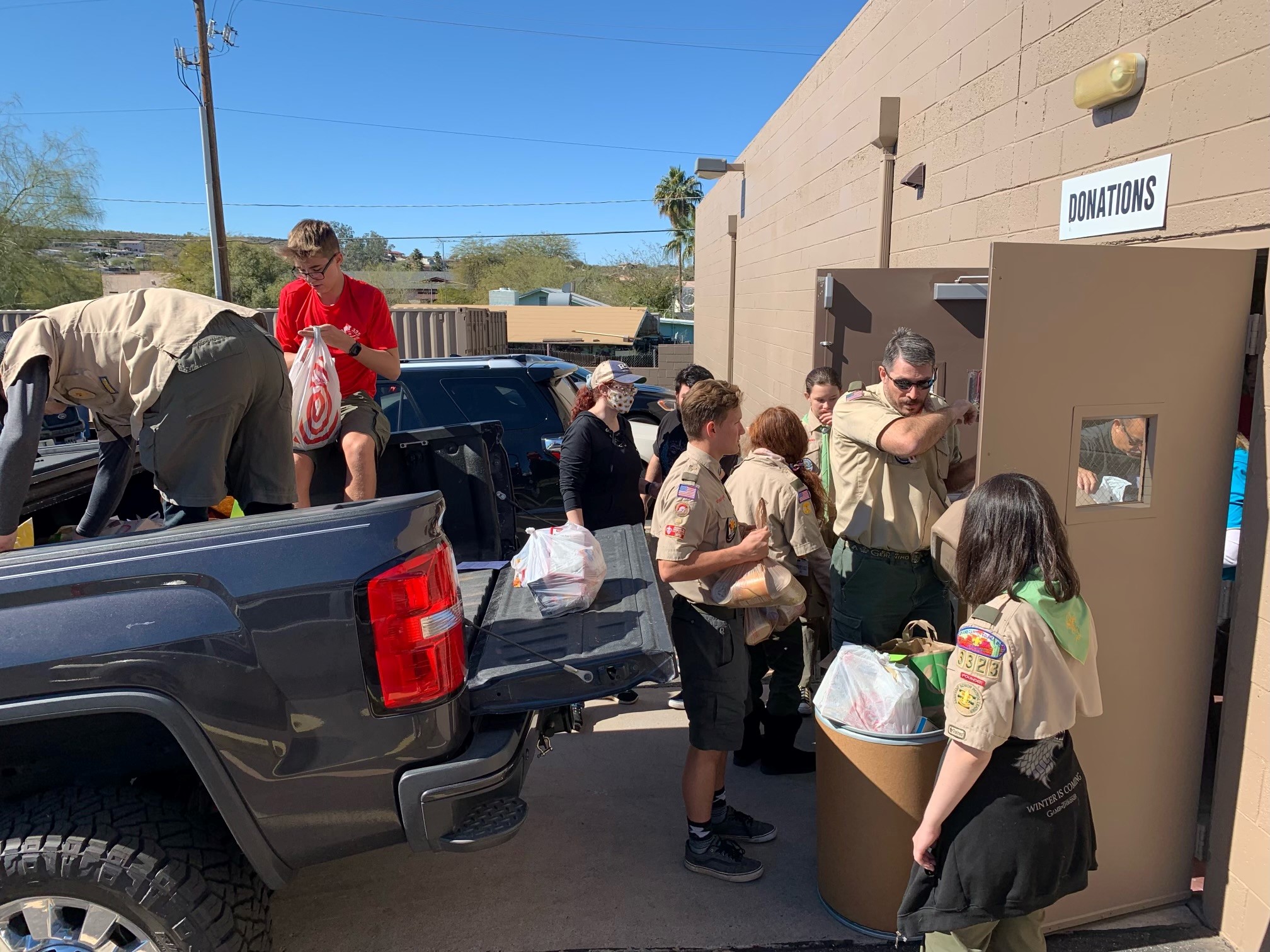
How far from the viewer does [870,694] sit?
2.72m

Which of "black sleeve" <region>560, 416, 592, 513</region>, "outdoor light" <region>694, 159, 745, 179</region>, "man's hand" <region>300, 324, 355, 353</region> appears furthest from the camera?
"outdoor light" <region>694, 159, 745, 179</region>

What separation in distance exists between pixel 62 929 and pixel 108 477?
1.67 metres

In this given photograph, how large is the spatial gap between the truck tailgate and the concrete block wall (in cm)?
228

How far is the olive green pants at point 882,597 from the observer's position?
3490 mm

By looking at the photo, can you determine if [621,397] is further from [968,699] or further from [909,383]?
[968,699]

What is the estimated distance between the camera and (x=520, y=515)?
20.4 ft

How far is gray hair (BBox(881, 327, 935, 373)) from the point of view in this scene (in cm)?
333

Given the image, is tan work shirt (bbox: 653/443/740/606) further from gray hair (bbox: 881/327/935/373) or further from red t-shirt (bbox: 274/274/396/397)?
red t-shirt (bbox: 274/274/396/397)

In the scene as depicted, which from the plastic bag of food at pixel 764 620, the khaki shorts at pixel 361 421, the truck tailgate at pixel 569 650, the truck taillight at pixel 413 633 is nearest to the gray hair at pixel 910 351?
the plastic bag of food at pixel 764 620

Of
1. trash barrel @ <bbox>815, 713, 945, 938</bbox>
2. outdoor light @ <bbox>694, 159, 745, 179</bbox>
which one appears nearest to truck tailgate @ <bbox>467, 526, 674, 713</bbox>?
trash barrel @ <bbox>815, 713, 945, 938</bbox>

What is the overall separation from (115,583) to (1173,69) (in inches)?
150

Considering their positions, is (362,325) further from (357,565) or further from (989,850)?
(989,850)

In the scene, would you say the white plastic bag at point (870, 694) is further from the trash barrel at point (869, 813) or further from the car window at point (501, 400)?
the car window at point (501, 400)

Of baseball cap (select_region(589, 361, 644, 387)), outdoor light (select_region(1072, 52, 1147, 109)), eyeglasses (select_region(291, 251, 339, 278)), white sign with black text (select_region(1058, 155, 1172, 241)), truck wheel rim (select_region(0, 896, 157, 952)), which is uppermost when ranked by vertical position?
outdoor light (select_region(1072, 52, 1147, 109))
